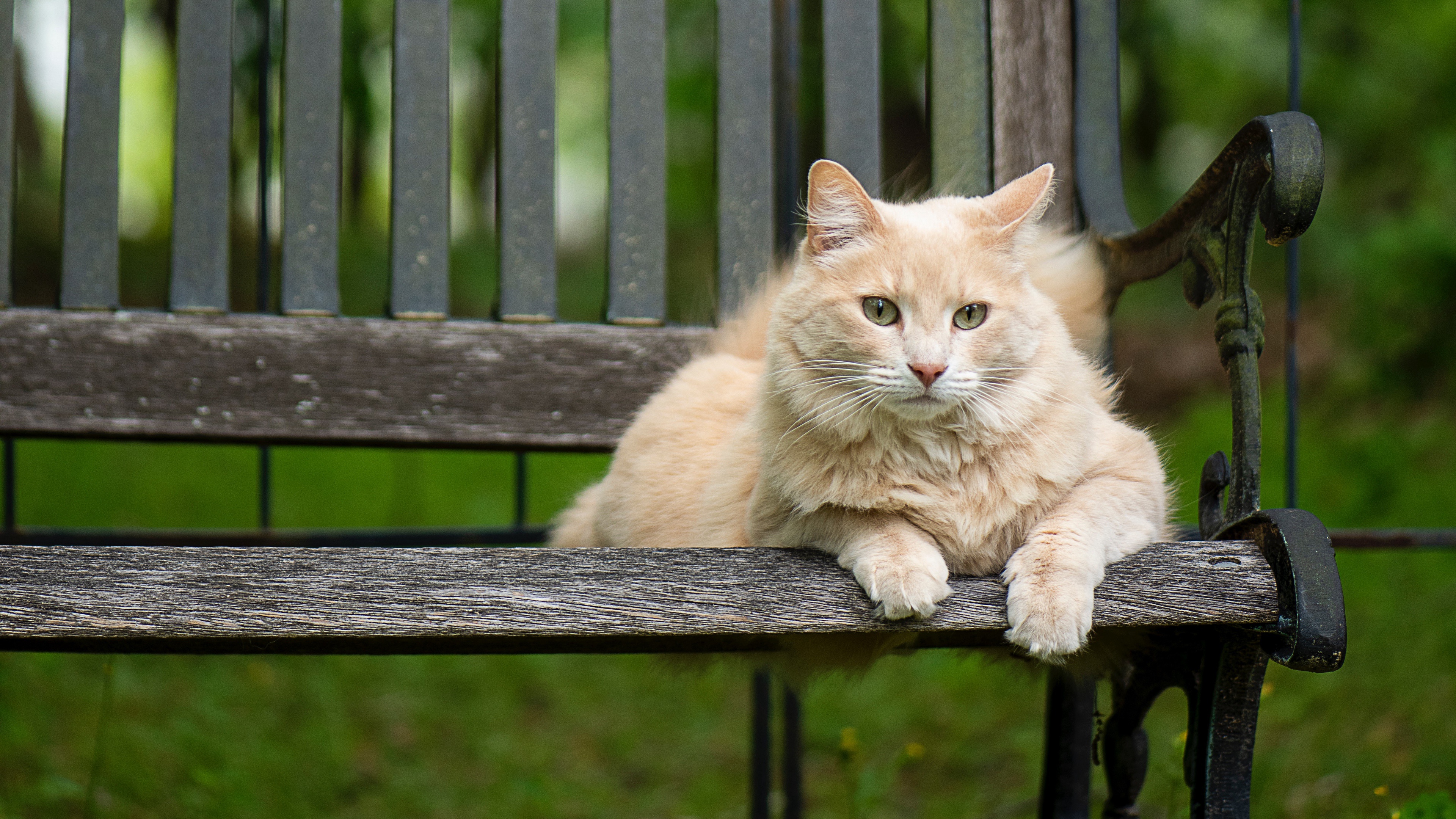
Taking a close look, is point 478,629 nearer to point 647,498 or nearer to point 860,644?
point 860,644

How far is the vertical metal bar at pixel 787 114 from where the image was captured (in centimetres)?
216

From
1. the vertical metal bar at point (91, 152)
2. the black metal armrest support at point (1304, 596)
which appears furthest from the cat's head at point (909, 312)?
the vertical metal bar at point (91, 152)

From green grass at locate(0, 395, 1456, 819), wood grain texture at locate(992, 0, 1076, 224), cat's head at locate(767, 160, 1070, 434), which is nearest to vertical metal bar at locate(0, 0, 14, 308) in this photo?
green grass at locate(0, 395, 1456, 819)

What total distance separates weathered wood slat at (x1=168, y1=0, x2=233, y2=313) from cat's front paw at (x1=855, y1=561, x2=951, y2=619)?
4.70 ft

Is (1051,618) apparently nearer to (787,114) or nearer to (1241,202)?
(1241,202)

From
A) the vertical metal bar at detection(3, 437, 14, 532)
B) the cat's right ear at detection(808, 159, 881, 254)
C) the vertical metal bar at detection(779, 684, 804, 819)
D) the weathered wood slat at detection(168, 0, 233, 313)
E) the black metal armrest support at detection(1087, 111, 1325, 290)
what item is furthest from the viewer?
the vertical metal bar at detection(779, 684, 804, 819)

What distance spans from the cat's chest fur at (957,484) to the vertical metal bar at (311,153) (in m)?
1.11

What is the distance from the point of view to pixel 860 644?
135 centimetres

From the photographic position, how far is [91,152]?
189 cm

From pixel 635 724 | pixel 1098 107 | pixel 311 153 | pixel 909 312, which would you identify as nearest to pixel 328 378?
pixel 311 153

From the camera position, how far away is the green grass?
2.58 m

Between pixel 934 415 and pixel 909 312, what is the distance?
153 millimetres

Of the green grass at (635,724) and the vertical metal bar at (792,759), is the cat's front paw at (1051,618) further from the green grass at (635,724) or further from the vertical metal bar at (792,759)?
the vertical metal bar at (792,759)

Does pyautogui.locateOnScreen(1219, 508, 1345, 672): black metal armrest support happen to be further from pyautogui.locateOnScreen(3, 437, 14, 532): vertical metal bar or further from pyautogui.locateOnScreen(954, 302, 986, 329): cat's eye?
pyautogui.locateOnScreen(3, 437, 14, 532): vertical metal bar
